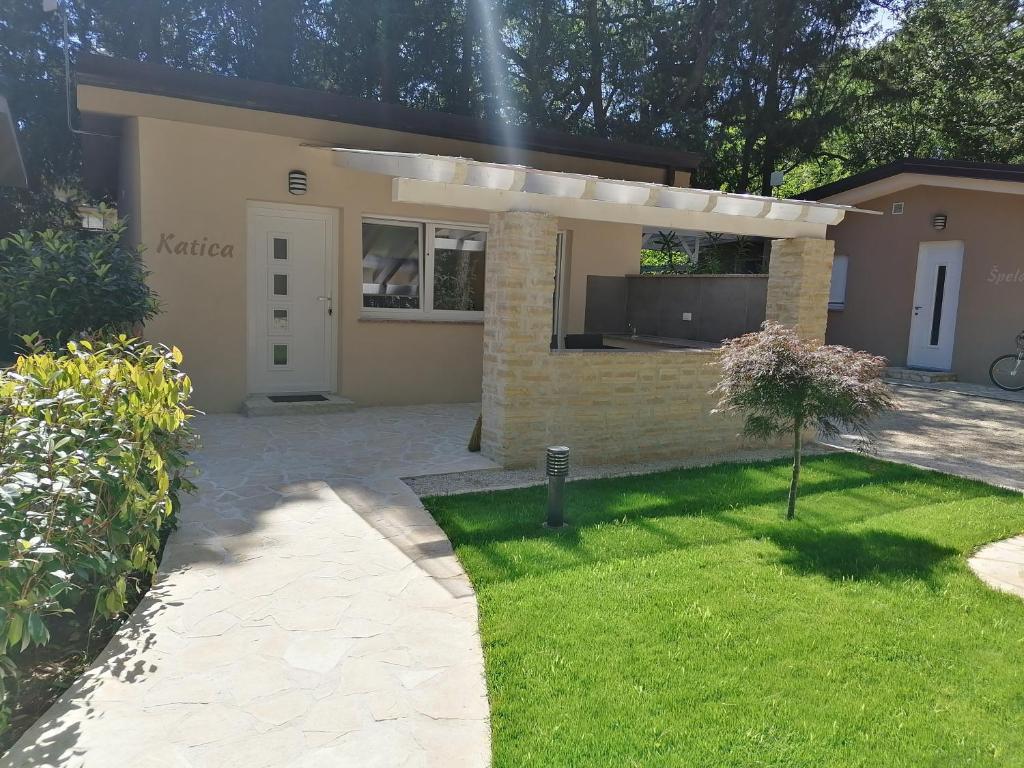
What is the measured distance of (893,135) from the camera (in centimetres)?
2005

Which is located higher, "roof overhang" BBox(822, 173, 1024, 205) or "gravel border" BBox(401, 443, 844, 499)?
"roof overhang" BBox(822, 173, 1024, 205)

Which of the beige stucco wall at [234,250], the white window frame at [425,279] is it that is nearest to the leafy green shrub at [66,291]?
the beige stucco wall at [234,250]

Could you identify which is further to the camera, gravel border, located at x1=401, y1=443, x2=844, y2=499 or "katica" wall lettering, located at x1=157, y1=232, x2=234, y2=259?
"katica" wall lettering, located at x1=157, y1=232, x2=234, y2=259

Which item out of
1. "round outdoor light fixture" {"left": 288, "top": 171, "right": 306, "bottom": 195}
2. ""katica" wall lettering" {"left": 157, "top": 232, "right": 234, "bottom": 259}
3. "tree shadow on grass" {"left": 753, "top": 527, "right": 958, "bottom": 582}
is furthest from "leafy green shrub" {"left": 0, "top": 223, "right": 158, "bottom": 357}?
"tree shadow on grass" {"left": 753, "top": 527, "right": 958, "bottom": 582}

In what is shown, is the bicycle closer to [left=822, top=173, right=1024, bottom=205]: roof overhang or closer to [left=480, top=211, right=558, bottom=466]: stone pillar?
[left=822, top=173, right=1024, bottom=205]: roof overhang

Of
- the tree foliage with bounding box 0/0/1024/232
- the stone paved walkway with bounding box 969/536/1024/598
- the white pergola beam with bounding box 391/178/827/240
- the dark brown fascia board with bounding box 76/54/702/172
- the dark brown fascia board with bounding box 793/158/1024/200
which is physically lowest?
the stone paved walkway with bounding box 969/536/1024/598

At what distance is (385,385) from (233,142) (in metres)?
3.55

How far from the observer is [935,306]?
14.1 metres

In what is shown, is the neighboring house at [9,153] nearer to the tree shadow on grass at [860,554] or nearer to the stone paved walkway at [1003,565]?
the tree shadow on grass at [860,554]

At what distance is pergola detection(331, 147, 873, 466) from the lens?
20.4 feet

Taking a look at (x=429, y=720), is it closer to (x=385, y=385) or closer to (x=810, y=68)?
(x=385, y=385)

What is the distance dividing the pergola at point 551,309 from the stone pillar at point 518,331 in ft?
0.03

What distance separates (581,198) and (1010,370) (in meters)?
10.5

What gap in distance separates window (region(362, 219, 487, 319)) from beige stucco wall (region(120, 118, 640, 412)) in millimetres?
201
